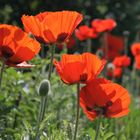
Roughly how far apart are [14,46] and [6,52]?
4 cm

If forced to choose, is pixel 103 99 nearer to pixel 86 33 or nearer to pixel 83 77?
pixel 83 77

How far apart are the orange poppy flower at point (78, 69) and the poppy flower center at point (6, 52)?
188 millimetres

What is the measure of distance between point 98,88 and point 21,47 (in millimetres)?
343

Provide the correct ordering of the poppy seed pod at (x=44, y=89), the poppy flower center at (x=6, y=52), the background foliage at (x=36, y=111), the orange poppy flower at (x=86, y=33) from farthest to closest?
1. the orange poppy flower at (x=86, y=33)
2. the background foliage at (x=36, y=111)
3. the poppy flower center at (x=6, y=52)
4. the poppy seed pod at (x=44, y=89)

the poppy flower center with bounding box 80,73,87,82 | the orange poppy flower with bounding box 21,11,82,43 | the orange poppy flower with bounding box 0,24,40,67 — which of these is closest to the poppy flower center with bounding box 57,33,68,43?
the orange poppy flower with bounding box 21,11,82,43

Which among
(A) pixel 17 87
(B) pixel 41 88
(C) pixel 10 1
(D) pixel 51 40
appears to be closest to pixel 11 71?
(A) pixel 17 87

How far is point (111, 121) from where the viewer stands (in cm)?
458

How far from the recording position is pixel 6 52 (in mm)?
2398

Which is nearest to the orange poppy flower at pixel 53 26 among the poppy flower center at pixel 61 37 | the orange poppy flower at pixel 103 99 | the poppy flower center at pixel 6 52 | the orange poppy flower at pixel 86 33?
the poppy flower center at pixel 61 37

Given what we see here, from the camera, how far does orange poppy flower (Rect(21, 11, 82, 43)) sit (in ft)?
8.11

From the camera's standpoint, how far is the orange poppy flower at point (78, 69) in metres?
2.32

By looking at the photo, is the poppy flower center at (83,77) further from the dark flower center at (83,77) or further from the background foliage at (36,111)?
the background foliage at (36,111)

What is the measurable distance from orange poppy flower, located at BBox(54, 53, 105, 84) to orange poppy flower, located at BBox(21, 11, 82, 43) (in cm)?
16

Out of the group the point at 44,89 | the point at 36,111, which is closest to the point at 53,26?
the point at 44,89
